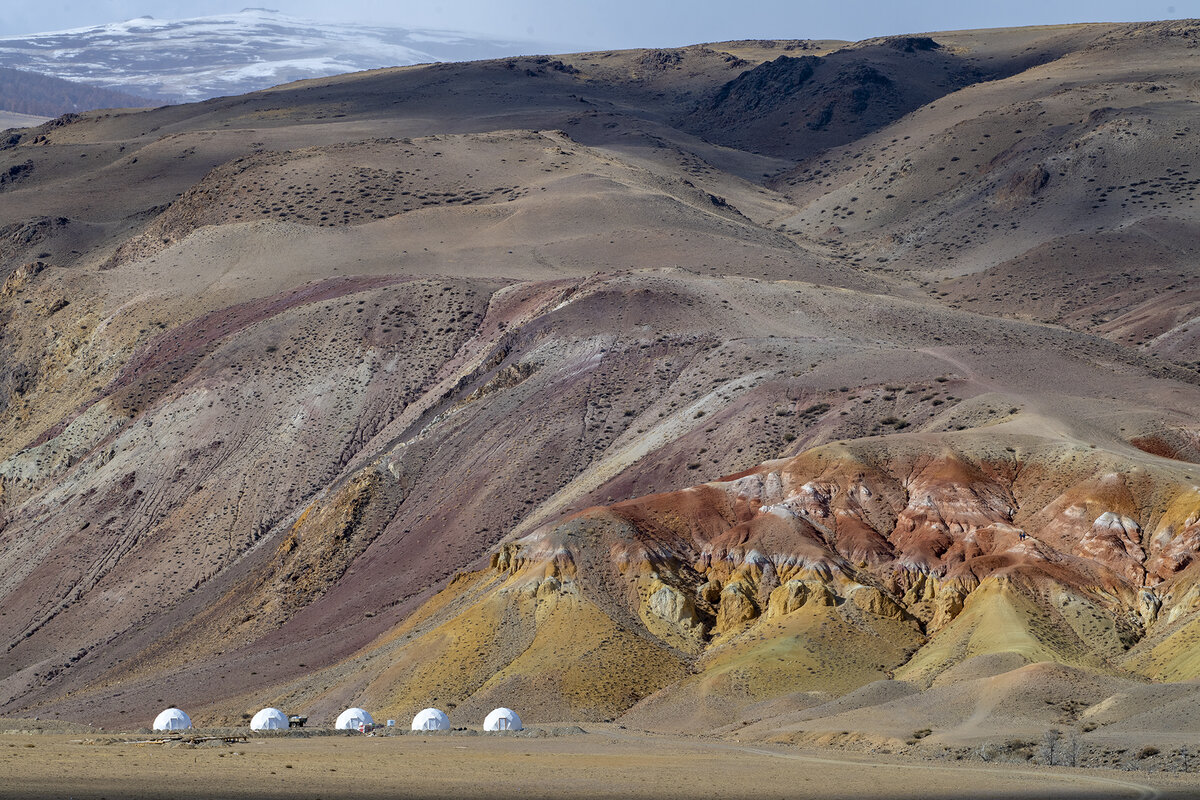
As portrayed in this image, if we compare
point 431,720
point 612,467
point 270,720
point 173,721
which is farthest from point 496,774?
point 612,467

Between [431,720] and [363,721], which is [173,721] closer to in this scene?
[363,721]

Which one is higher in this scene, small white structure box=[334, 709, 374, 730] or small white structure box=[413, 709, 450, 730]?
small white structure box=[413, 709, 450, 730]

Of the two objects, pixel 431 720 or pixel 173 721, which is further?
pixel 173 721

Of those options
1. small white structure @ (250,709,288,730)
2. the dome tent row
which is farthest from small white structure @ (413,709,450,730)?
small white structure @ (250,709,288,730)

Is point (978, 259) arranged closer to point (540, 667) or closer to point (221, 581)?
point (221, 581)

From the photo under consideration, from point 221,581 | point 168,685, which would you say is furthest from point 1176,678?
point 221,581

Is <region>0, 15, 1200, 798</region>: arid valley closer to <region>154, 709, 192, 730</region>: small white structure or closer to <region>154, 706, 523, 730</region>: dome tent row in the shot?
<region>154, 706, 523, 730</region>: dome tent row
